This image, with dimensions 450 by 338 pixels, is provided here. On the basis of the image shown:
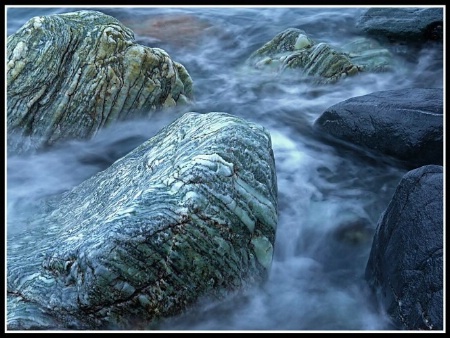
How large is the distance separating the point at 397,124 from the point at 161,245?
344 centimetres

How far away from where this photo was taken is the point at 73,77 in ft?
20.8

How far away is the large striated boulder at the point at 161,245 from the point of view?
364 cm

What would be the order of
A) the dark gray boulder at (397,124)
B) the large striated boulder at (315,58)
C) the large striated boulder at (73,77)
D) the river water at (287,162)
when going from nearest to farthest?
the river water at (287,162)
the dark gray boulder at (397,124)
the large striated boulder at (73,77)
the large striated boulder at (315,58)

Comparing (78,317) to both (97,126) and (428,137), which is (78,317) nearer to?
(97,126)

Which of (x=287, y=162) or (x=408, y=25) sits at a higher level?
(x=408, y=25)

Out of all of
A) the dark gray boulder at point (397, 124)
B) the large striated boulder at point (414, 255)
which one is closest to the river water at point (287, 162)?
the dark gray boulder at point (397, 124)

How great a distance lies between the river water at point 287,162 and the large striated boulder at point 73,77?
0.24 m

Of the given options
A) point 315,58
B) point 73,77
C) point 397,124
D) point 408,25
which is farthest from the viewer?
point 408,25

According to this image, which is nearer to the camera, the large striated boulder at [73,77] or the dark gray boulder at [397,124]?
the dark gray boulder at [397,124]

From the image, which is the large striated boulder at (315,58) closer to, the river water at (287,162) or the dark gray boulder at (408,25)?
the river water at (287,162)

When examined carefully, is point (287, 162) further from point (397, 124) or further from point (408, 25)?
point (408, 25)

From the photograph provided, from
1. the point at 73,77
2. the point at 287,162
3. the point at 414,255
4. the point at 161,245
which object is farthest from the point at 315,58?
the point at 161,245

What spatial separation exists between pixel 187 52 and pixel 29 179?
14.9 feet

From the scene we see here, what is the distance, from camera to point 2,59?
16.3ft
